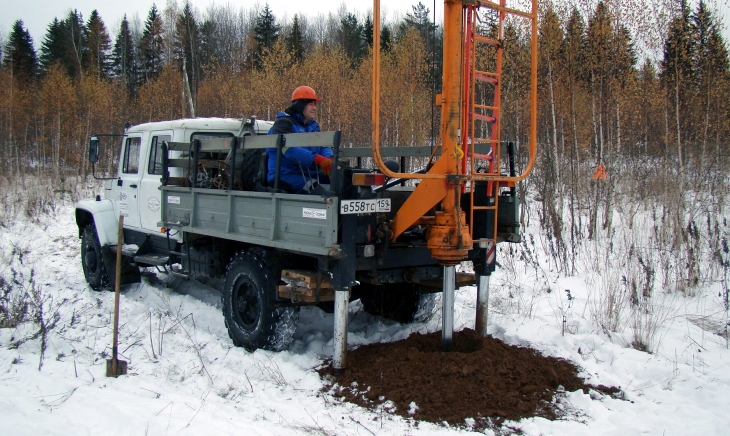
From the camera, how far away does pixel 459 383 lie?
412 centimetres

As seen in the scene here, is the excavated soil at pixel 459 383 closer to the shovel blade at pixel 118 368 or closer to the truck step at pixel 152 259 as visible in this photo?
the shovel blade at pixel 118 368

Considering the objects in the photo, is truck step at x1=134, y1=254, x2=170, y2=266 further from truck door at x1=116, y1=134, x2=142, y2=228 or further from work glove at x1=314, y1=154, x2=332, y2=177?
work glove at x1=314, y1=154, x2=332, y2=177

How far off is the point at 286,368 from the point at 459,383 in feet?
4.94

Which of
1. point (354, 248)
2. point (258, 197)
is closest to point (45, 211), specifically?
point (258, 197)

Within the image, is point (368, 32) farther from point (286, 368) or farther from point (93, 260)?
point (286, 368)

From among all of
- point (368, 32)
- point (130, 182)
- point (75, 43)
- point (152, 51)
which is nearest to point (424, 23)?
point (130, 182)

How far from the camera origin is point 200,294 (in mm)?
7707

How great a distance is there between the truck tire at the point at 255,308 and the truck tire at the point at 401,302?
1.25 m

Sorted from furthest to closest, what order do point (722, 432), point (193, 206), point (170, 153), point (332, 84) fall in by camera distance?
point (332, 84) → point (170, 153) → point (193, 206) → point (722, 432)

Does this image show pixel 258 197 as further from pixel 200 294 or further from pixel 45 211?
pixel 45 211

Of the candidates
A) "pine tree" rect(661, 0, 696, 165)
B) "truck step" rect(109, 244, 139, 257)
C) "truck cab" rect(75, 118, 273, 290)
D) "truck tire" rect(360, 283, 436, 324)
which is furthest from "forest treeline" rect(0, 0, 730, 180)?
"truck step" rect(109, 244, 139, 257)

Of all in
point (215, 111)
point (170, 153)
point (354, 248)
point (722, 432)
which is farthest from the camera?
point (215, 111)

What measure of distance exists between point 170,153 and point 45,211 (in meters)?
10.6

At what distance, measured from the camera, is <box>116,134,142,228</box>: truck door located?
7520 millimetres
